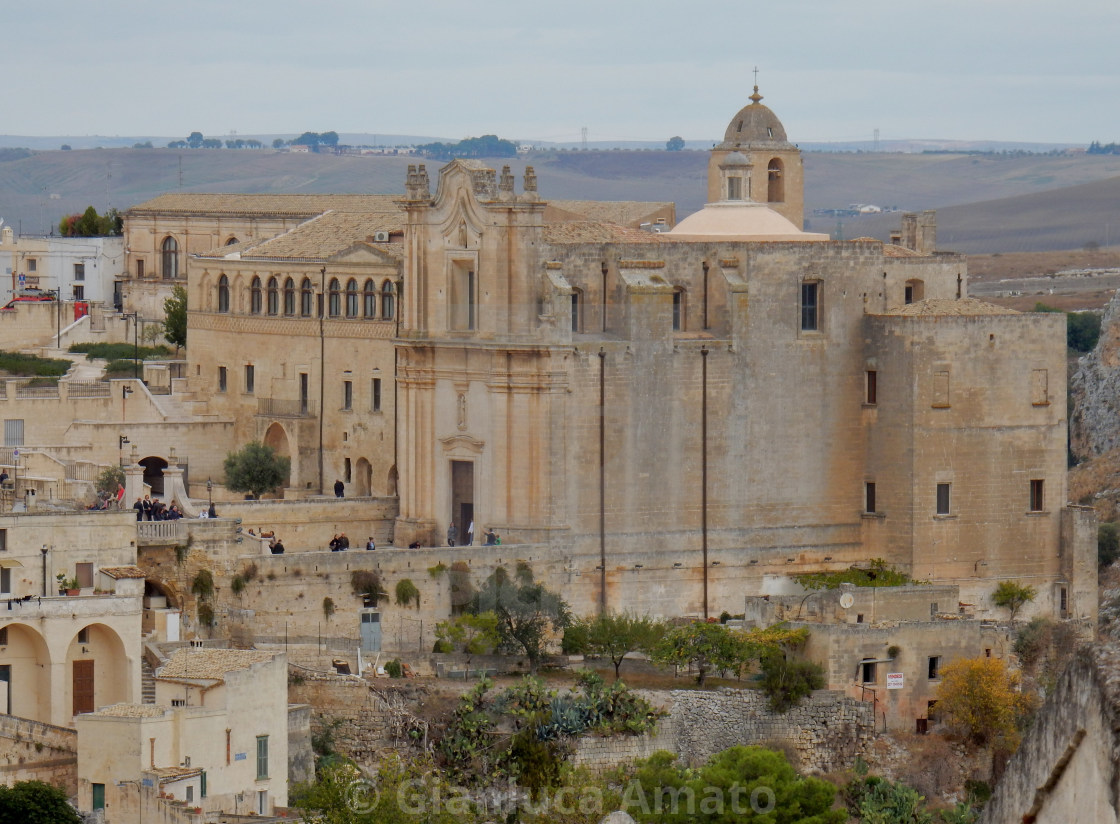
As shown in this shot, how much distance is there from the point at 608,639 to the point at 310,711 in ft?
19.8

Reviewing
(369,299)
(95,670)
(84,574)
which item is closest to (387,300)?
(369,299)

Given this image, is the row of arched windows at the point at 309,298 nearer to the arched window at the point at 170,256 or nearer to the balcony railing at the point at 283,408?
the balcony railing at the point at 283,408

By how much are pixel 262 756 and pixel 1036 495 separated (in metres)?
18.7

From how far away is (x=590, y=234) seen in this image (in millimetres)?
49938

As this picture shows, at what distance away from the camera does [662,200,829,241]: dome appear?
50844 millimetres

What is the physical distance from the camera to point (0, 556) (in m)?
41.3

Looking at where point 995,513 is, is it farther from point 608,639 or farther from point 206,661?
point 206,661

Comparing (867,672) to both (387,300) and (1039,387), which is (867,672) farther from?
(387,300)

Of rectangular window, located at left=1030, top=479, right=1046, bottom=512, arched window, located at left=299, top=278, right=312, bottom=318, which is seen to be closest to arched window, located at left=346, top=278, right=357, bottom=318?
arched window, located at left=299, top=278, right=312, bottom=318

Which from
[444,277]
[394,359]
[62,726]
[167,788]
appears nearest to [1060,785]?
[167,788]

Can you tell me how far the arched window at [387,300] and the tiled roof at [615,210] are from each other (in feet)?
18.4

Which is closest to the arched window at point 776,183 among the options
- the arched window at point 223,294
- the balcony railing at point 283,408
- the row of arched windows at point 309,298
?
the row of arched windows at point 309,298

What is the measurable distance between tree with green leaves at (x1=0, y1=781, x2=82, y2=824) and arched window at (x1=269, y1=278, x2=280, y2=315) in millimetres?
21149

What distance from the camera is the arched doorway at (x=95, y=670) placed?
40.4 metres
